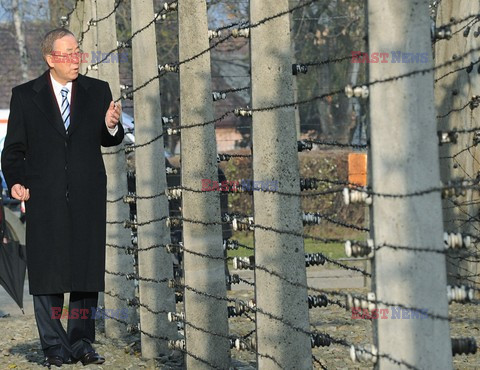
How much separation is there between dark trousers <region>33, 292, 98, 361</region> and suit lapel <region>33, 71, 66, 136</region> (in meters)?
0.93

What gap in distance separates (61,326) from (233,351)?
4.70 ft

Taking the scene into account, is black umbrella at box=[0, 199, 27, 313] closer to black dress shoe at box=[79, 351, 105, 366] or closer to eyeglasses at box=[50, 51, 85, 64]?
black dress shoe at box=[79, 351, 105, 366]

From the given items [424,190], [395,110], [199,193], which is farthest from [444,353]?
[199,193]

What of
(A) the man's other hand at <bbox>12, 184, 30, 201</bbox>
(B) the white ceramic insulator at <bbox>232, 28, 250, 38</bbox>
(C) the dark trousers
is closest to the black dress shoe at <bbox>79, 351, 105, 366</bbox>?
(C) the dark trousers

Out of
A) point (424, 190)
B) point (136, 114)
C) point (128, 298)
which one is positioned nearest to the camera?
point (424, 190)

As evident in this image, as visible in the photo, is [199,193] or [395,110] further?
[199,193]

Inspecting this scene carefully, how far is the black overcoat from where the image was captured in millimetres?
7230

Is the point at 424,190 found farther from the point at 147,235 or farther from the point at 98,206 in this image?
the point at 147,235

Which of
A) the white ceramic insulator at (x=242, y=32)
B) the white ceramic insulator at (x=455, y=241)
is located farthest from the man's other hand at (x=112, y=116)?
the white ceramic insulator at (x=455, y=241)

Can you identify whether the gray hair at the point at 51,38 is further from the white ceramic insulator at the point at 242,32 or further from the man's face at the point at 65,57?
the white ceramic insulator at the point at 242,32

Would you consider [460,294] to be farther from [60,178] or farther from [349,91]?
[60,178]

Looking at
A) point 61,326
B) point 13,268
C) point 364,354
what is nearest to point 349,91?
point 364,354

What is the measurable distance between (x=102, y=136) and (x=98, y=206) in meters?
0.40

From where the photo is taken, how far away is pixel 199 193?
6961mm
